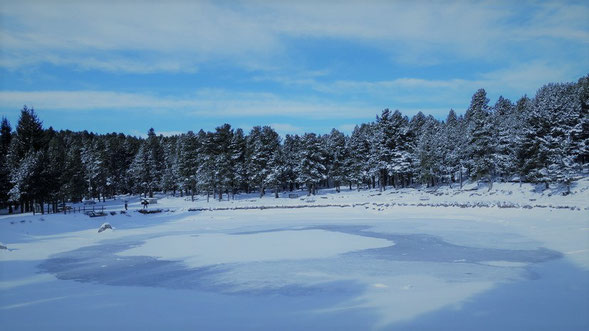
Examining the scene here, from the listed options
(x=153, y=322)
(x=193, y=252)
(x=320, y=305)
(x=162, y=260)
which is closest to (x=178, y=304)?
(x=153, y=322)

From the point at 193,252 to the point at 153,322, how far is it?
369 inches

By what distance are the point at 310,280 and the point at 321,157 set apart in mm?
56409

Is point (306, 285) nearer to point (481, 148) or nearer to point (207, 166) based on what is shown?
point (481, 148)

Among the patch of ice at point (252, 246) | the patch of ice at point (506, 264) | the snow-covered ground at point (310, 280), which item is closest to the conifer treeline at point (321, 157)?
the snow-covered ground at point (310, 280)

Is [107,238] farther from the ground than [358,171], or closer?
closer

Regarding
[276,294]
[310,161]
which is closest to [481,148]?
[310,161]

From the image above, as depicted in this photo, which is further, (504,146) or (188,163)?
(188,163)

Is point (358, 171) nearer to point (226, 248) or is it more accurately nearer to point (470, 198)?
point (470, 198)

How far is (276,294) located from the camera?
9.92 m

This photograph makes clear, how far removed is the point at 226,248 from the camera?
18.0 metres

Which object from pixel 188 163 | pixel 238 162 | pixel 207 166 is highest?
pixel 188 163

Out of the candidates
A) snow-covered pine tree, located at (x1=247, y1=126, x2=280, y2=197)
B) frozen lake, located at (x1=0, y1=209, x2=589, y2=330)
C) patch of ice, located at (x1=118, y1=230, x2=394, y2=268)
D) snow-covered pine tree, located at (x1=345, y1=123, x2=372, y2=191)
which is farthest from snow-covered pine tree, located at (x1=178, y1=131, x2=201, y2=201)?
frozen lake, located at (x1=0, y1=209, x2=589, y2=330)

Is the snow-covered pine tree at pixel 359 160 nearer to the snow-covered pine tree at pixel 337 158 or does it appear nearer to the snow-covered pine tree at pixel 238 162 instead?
the snow-covered pine tree at pixel 337 158

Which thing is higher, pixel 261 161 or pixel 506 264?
pixel 261 161
